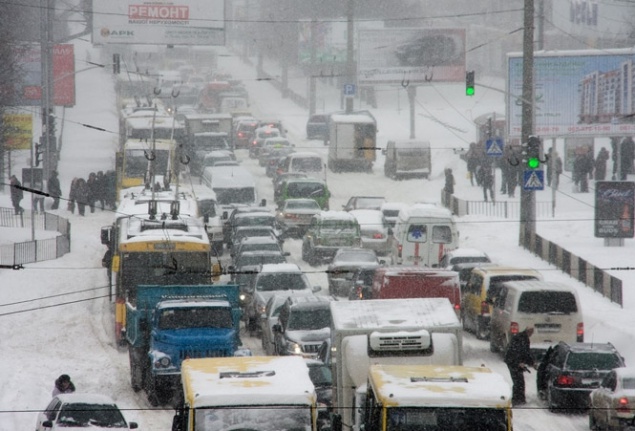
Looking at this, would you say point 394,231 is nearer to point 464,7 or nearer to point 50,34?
point 50,34

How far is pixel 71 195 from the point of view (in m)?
53.7

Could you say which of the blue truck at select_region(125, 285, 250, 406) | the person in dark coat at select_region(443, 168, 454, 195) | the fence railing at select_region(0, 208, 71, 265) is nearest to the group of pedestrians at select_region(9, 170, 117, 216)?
the fence railing at select_region(0, 208, 71, 265)

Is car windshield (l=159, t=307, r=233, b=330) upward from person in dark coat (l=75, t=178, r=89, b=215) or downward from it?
downward

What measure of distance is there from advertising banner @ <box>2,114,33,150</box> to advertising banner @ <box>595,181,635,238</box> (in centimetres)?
2267

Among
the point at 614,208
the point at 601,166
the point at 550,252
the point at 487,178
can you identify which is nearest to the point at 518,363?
the point at 550,252

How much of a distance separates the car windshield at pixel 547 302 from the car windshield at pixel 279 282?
6.92 meters

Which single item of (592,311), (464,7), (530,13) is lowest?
(592,311)

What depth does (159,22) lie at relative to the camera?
73688mm

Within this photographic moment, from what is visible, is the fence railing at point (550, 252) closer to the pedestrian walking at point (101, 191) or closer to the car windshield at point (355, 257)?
the car windshield at point (355, 257)

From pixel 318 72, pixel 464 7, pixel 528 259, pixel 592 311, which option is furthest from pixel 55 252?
pixel 464 7

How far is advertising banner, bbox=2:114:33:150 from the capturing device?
52.7m

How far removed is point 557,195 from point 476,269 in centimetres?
2306

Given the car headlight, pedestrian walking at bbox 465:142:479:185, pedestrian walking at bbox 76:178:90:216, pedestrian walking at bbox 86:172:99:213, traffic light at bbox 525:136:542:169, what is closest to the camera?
the car headlight

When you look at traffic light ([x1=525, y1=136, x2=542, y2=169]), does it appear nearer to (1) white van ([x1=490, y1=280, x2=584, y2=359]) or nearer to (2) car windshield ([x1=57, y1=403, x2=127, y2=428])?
(1) white van ([x1=490, y1=280, x2=584, y2=359])
